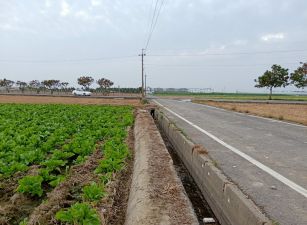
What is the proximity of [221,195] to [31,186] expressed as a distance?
122 inches

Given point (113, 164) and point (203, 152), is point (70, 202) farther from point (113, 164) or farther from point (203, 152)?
point (203, 152)

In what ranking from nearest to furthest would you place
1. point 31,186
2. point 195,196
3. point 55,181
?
point 31,186 < point 55,181 < point 195,196

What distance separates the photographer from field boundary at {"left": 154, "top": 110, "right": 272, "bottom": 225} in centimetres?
404

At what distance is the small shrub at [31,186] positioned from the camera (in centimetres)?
579

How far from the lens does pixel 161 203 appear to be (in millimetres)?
4828

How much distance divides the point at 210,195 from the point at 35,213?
2.90 metres

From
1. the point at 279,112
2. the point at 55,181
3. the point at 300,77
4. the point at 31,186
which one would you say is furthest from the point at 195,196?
the point at 300,77

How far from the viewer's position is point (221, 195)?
5312mm

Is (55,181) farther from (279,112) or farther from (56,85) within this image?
(56,85)

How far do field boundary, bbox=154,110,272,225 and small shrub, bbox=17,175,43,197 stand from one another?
290 centimetres

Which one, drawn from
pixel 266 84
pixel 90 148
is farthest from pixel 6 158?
pixel 266 84

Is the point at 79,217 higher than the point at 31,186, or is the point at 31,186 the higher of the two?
the point at 79,217

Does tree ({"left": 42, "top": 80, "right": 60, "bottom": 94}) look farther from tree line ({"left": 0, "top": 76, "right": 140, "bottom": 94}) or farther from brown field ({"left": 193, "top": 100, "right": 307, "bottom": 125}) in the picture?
brown field ({"left": 193, "top": 100, "right": 307, "bottom": 125})

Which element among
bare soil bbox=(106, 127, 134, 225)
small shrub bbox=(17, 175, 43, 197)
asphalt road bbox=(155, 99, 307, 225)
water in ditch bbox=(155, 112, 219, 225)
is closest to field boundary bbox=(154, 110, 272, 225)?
water in ditch bbox=(155, 112, 219, 225)
